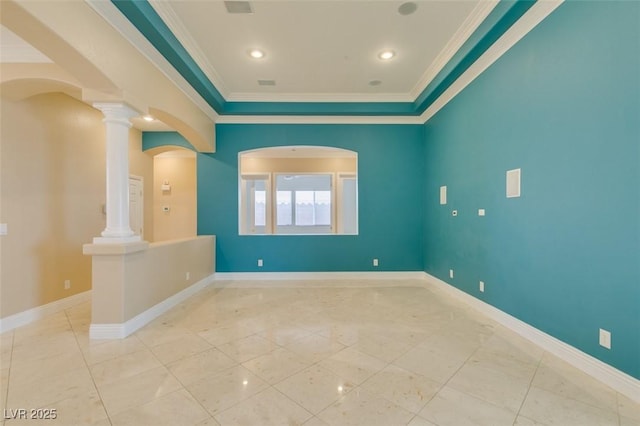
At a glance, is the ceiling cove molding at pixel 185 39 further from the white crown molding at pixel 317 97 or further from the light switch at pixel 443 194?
the light switch at pixel 443 194

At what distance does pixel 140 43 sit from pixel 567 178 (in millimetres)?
4226

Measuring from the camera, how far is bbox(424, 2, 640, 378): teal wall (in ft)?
6.04

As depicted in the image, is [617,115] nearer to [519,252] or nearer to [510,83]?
[510,83]

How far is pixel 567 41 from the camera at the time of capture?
7.33 feet

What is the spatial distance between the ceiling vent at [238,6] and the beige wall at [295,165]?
17.0 feet

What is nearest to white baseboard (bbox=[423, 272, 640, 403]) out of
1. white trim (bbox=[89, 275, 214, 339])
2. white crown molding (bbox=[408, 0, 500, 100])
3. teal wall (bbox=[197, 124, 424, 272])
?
teal wall (bbox=[197, 124, 424, 272])

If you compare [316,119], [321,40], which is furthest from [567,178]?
[316,119]

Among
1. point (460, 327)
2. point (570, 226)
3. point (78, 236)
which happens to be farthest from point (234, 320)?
point (570, 226)

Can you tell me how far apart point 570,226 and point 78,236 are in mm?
5928

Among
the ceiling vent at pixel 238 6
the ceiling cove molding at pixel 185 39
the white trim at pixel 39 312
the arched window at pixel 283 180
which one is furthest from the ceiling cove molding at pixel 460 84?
the white trim at pixel 39 312

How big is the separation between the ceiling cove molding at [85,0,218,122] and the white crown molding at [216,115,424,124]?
90 cm

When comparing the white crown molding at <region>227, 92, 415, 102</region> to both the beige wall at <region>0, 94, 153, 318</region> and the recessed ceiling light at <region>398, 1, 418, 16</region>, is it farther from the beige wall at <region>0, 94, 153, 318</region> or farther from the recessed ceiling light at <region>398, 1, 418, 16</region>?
the beige wall at <region>0, 94, 153, 318</region>

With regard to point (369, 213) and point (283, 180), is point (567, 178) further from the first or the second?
point (283, 180)

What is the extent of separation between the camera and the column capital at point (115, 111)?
272 cm
